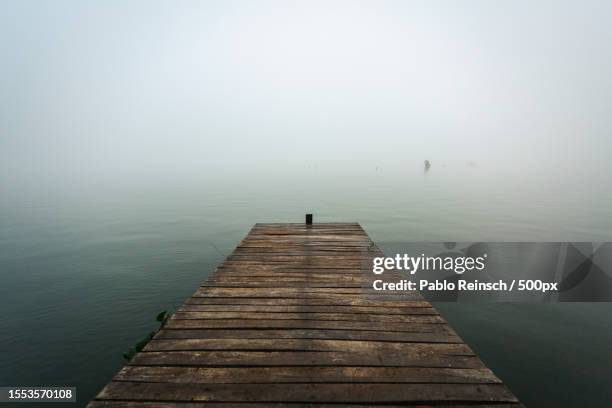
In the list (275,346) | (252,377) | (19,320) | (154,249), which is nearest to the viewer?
(252,377)

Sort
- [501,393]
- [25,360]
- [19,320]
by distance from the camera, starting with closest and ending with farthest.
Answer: [501,393] < [25,360] < [19,320]

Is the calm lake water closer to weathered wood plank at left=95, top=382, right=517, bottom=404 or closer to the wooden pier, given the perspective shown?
the wooden pier

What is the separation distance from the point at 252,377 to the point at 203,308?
6.67 feet

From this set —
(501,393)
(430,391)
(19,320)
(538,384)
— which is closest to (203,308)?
(430,391)

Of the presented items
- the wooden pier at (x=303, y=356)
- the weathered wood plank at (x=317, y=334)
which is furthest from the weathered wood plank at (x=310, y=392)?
the weathered wood plank at (x=317, y=334)

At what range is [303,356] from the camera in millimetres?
3725

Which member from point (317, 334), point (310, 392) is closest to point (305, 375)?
point (310, 392)

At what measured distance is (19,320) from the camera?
9422 millimetres

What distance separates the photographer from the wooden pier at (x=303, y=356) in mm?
3072

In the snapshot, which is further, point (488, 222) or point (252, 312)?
point (488, 222)

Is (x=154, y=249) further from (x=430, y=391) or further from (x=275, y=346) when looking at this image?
(x=430, y=391)

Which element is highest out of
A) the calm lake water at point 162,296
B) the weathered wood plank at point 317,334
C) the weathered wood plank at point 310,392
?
the weathered wood plank at point 317,334

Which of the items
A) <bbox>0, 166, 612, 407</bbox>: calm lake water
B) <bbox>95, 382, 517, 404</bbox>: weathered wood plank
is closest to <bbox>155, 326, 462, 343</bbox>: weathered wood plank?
<bbox>95, 382, 517, 404</bbox>: weathered wood plank

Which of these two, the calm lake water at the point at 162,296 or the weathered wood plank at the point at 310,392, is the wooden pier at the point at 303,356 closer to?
the weathered wood plank at the point at 310,392
